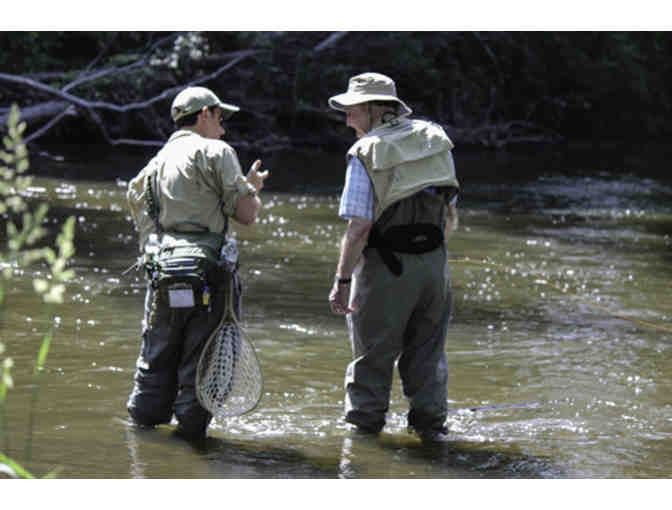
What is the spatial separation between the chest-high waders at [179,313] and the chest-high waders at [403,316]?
2.11 feet

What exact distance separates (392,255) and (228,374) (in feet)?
3.02

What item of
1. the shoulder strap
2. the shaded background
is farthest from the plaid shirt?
the shaded background

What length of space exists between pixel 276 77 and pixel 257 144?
4.64 feet

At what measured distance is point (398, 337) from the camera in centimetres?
465

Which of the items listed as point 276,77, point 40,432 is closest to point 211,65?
point 276,77

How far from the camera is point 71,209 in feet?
42.3

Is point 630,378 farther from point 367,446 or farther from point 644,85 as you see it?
point 644,85

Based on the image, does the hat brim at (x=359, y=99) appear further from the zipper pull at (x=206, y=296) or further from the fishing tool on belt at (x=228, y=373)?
the zipper pull at (x=206, y=296)

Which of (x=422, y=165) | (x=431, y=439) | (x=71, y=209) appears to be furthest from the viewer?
(x=71, y=209)

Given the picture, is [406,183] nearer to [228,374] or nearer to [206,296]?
[206,296]

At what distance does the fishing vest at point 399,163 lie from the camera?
443cm

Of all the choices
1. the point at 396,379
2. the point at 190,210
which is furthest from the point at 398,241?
the point at 396,379

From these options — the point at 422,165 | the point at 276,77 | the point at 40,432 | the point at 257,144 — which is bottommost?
the point at 40,432

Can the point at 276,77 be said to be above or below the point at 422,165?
above
